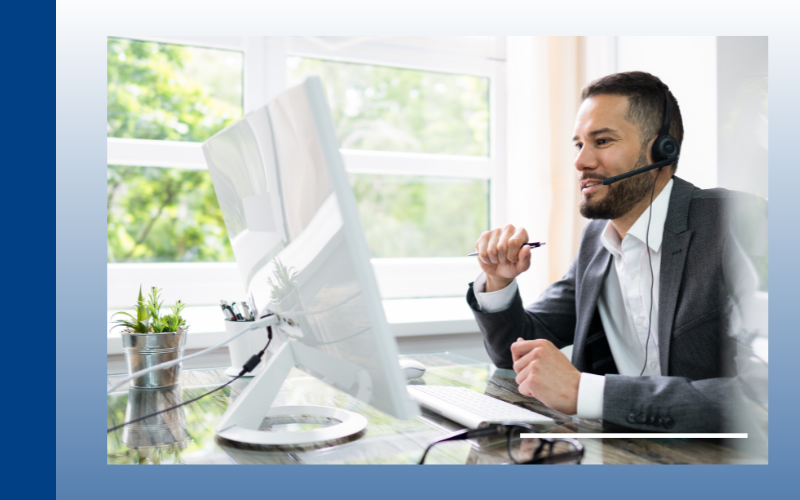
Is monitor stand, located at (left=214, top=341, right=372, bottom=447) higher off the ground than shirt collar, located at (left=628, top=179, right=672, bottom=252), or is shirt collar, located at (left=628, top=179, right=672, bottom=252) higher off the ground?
shirt collar, located at (left=628, top=179, right=672, bottom=252)

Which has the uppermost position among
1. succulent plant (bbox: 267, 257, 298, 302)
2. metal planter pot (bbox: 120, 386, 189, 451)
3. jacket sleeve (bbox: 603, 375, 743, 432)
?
succulent plant (bbox: 267, 257, 298, 302)

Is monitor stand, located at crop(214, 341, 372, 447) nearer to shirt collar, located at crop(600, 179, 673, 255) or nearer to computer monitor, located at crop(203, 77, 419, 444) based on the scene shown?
computer monitor, located at crop(203, 77, 419, 444)

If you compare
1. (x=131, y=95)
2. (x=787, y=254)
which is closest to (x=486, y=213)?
(x=787, y=254)

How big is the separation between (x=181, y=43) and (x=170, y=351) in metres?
1.38

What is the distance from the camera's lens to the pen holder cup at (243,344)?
45.3 inches

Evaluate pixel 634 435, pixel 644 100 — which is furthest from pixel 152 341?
pixel 644 100

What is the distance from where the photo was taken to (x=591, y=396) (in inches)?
33.5

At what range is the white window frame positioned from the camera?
6.64 ft

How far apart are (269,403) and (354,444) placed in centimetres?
14

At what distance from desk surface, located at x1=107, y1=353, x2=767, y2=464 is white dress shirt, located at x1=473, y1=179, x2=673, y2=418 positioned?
0.37 metres

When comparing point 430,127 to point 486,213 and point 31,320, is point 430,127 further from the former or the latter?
point 31,320

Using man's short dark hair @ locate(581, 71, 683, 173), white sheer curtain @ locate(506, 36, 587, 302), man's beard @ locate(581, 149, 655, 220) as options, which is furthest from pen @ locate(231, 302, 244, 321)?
white sheer curtain @ locate(506, 36, 587, 302)

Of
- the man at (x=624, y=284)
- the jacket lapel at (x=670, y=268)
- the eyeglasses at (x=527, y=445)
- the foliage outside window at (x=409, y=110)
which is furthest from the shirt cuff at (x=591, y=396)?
the foliage outside window at (x=409, y=110)

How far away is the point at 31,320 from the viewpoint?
77 cm
